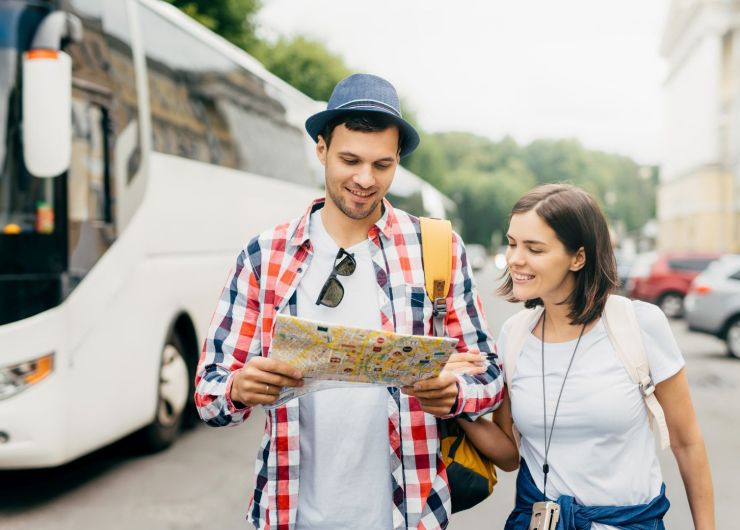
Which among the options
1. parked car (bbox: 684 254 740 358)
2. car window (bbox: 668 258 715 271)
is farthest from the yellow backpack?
car window (bbox: 668 258 715 271)

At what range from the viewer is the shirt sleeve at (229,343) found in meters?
2.12

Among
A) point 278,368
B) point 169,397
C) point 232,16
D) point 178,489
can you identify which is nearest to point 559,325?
point 278,368

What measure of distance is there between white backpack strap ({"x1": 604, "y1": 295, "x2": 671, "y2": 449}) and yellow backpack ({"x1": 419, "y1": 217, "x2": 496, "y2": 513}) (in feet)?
1.54

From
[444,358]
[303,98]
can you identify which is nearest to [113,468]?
[444,358]

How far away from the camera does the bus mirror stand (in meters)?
5.15

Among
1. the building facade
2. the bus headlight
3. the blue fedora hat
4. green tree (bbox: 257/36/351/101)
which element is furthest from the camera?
the building facade

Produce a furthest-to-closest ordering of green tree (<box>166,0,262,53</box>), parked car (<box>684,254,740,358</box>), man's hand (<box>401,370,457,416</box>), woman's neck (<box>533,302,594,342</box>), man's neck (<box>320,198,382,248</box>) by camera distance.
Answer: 1. green tree (<box>166,0,262,53</box>)
2. parked car (<box>684,254,740,358</box>)
3. woman's neck (<box>533,302,594,342</box>)
4. man's neck (<box>320,198,382,248</box>)
5. man's hand (<box>401,370,457,416</box>)

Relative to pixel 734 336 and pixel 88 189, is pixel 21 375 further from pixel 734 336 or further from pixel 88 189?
pixel 734 336

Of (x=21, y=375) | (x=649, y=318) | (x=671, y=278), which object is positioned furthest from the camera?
(x=671, y=278)

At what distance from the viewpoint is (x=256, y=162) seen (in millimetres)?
9492

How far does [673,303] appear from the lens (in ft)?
64.5

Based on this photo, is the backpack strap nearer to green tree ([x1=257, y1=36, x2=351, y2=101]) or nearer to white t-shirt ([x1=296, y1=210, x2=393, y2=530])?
white t-shirt ([x1=296, y1=210, x2=393, y2=530])

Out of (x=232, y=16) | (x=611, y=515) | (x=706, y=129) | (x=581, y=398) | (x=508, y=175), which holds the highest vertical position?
(x=508, y=175)

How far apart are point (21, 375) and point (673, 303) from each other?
17.0 metres
